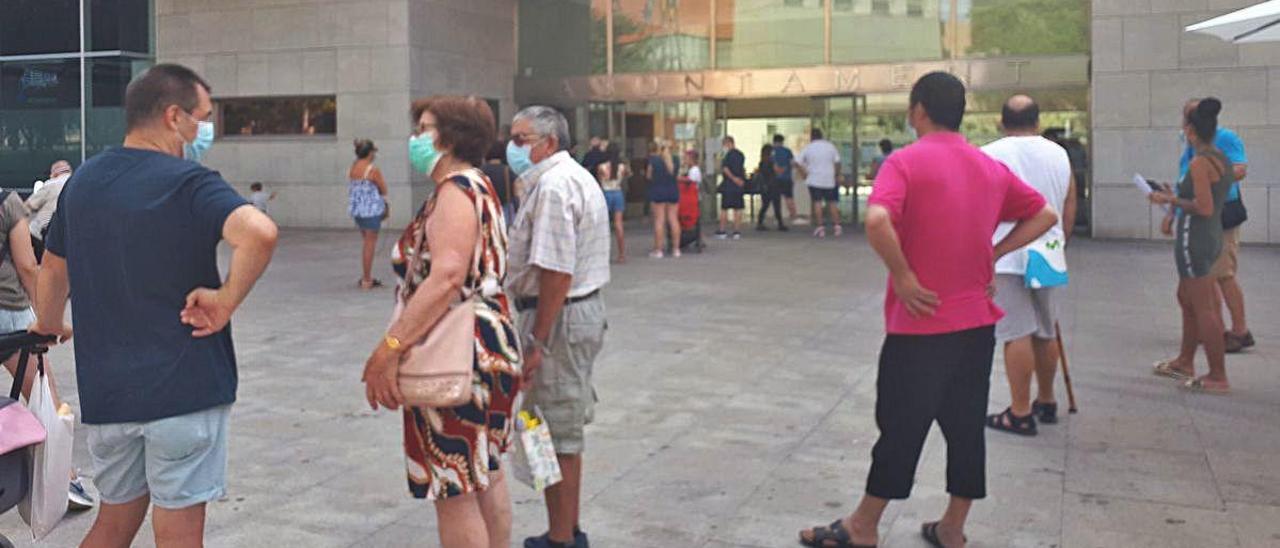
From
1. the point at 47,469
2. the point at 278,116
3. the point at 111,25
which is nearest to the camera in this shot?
the point at 47,469

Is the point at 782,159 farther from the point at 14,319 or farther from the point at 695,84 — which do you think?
the point at 14,319

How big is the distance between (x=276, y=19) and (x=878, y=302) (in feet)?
44.7

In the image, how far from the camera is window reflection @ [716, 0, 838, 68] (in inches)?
800

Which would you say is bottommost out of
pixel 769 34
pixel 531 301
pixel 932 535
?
pixel 932 535

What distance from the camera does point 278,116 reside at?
68.6 ft

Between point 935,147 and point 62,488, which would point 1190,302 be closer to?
point 935,147

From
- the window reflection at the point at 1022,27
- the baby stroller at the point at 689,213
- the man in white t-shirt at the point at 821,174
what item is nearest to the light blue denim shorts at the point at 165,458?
the baby stroller at the point at 689,213

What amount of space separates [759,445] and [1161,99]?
13.5 meters

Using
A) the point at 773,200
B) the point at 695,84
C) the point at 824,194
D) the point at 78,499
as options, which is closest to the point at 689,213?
the point at 824,194

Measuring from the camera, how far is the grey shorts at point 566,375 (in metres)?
4.09

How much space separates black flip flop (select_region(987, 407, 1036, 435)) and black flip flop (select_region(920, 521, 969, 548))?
1.68m

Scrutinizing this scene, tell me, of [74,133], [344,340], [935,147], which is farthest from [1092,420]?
[74,133]

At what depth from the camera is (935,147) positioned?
13.2 ft

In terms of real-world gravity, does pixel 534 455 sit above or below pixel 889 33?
below
